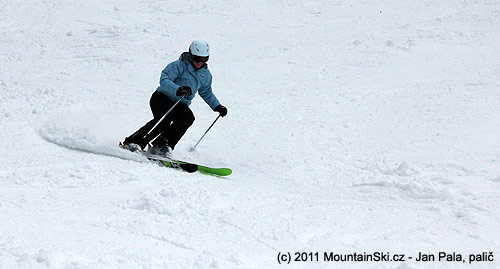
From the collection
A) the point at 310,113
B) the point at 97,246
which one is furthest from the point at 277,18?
the point at 97,246

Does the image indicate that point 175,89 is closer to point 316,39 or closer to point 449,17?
point 316,39

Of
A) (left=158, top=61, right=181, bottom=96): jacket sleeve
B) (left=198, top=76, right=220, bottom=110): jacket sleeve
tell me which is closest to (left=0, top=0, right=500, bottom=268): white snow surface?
(left=198, top=76, right=220, bottom=110): jacket sleeve

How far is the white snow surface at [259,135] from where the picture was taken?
377 centimetres

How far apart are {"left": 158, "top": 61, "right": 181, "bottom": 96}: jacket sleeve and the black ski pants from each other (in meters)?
0.16

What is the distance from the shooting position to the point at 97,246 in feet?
11.1

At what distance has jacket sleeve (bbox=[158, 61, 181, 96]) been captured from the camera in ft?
19.5

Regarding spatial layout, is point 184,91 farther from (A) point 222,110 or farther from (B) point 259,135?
(B) point 259,135

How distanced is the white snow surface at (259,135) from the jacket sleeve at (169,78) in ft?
3.10

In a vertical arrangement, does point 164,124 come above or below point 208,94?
below

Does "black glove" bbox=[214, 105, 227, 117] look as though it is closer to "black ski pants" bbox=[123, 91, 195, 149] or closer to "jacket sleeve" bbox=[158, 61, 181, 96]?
"black ski pants" bbox=[123, 91, 195, 149]

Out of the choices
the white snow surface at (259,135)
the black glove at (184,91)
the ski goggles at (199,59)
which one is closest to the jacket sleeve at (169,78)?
the black glove at (184,91)

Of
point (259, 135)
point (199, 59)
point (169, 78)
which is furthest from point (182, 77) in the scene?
point (259, 135)

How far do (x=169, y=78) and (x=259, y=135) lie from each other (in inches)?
83.8

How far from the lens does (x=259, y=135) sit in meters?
7.70
